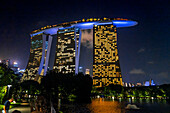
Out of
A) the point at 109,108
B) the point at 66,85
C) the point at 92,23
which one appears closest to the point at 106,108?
the point at 109,108

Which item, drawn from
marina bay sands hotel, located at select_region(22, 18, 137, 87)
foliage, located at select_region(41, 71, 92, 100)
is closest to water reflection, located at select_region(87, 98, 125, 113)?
foliage, located at select_region(41, 71, 92, 100)

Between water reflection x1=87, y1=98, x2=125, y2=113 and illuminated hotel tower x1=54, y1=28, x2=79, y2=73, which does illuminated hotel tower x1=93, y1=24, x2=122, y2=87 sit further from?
water reflection x1=87, y1=98, x2=125, y2=113

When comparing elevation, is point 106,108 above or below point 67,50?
below

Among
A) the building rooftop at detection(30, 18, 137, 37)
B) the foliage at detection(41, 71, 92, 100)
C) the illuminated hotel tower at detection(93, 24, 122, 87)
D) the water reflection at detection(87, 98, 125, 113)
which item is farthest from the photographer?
the building rooftop at detection(30, 18, 137, 37)

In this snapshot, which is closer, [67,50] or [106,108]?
[106,108]

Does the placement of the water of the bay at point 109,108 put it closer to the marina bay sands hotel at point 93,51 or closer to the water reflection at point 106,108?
the water reflection at point 106,108

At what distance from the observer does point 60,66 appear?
168 metres

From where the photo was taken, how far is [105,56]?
540 ft

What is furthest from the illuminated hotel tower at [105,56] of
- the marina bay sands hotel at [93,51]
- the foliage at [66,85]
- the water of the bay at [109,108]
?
the water of the bay at [109,108]

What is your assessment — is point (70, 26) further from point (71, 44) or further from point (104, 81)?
point (104, 81)

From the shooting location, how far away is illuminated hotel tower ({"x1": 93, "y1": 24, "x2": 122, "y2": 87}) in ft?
520

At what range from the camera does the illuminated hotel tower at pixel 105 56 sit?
158500 mm

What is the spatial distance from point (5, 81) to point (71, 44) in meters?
140

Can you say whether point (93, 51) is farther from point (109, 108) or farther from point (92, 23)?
point (109, 108)
